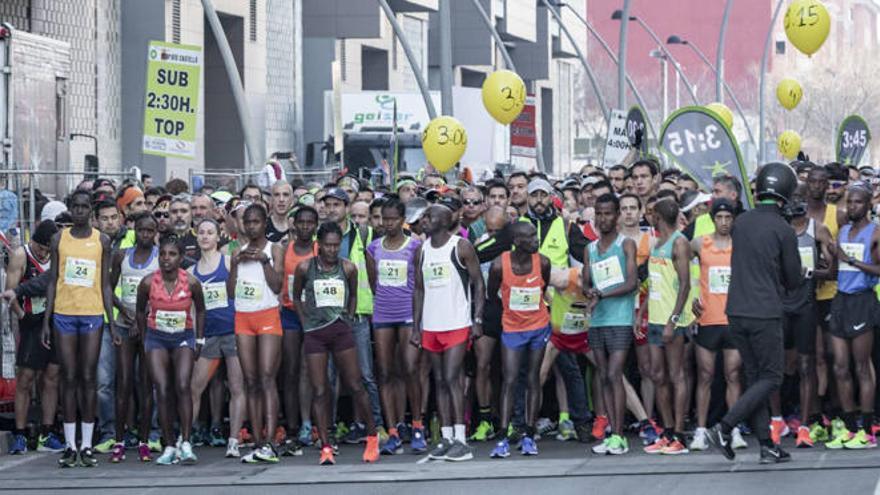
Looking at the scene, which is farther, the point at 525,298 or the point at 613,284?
the point at 525,298

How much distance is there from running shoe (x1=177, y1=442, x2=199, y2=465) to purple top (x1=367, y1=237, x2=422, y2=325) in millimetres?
1857

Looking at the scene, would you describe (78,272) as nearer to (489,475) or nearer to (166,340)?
(166,340)

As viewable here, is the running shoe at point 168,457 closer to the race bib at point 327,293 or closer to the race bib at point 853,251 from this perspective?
the race bib at point 327,293

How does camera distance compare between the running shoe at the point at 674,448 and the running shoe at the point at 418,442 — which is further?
the running shoe at the point at 418,442

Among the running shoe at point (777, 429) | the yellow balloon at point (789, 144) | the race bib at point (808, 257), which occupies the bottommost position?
the running shoe at point (777, 429)

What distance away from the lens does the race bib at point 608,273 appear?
48.4ft

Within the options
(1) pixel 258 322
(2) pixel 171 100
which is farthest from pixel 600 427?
(2) pixel 171 100

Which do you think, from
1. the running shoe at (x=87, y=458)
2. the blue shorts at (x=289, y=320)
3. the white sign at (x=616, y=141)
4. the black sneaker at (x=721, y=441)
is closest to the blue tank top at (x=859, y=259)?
the black sneaker at (x=721, y=441)

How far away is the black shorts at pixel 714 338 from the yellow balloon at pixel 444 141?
12.0m

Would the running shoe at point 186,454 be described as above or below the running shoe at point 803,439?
below

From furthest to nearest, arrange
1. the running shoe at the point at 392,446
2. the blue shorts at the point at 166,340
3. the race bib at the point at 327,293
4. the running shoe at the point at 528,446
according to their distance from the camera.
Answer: the running shoe at the point at 392,446
the running shoe at the point at 528,446
the blue shorts at the point at 166,340
the race bib at the point at 327,293

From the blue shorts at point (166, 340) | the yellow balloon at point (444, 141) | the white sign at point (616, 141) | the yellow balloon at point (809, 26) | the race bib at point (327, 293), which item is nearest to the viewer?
the race bib at point (327, 293)

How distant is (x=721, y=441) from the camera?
13.1m

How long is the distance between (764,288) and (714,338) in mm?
1193
